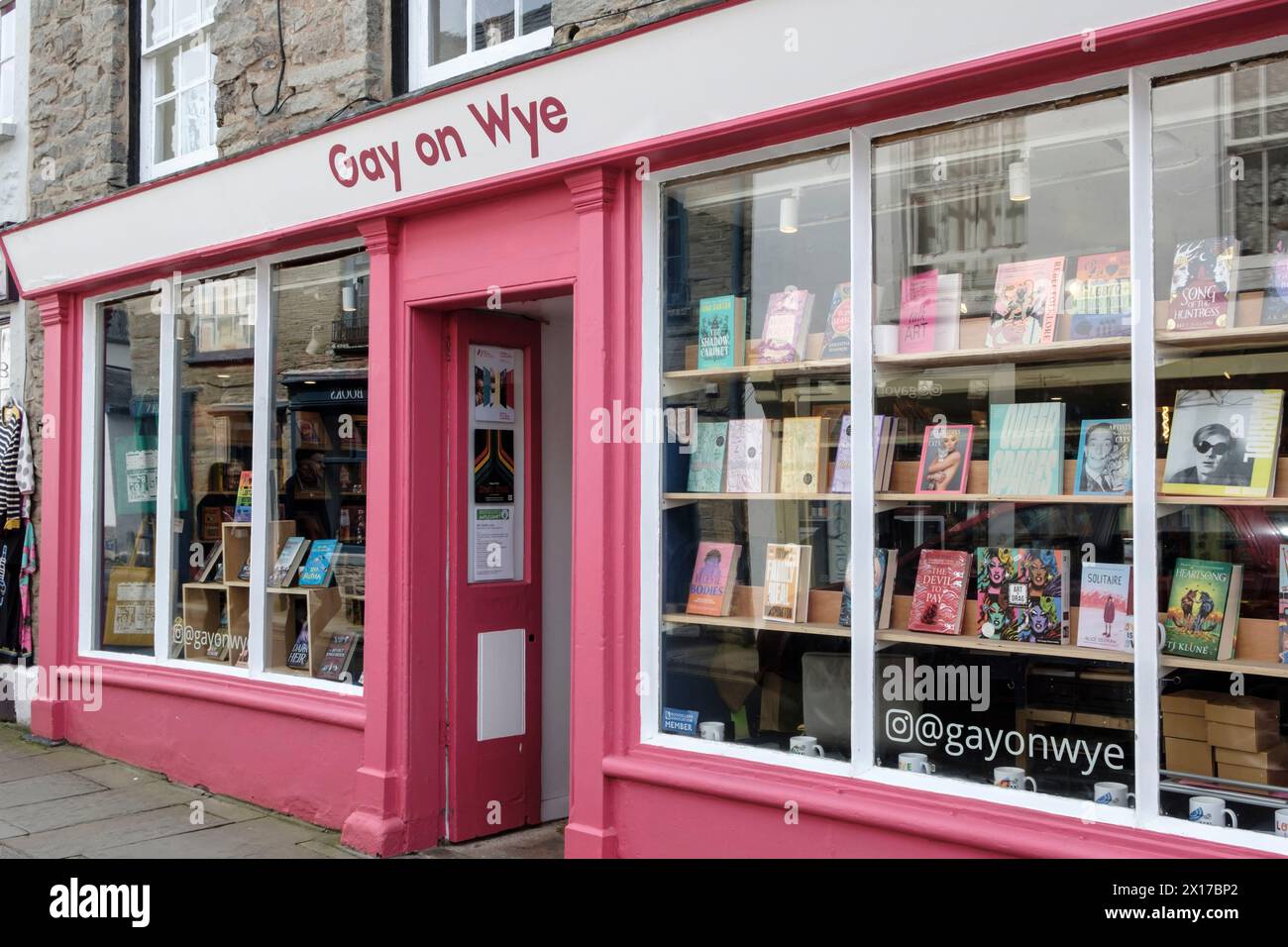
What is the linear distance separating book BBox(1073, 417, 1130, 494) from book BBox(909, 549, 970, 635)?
55 centimetres

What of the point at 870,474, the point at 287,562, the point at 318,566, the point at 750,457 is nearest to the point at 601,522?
the point at 750,457

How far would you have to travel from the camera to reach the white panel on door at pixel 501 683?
5.95m

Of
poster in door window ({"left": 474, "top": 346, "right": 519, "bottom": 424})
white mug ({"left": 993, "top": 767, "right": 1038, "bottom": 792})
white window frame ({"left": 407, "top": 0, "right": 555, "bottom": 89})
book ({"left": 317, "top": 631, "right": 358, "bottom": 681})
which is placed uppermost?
white window frame ({"left": 407, "top": 0, "right": 555, "bottom": 89})

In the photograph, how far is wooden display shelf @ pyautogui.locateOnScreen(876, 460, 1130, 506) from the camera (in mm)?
4012

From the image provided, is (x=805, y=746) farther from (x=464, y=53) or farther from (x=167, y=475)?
(x=167, y=475)

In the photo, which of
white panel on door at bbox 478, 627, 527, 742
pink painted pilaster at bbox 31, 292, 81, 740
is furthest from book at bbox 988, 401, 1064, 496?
pink painted pilaster at bbox 31, 292, 81, 740

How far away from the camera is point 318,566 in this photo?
6.62 m

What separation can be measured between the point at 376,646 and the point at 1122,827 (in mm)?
3633

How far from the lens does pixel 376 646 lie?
5832 millimetres

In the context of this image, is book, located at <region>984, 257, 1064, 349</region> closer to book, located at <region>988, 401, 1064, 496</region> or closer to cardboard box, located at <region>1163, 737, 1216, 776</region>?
book, located at <region>988, 401, 1064, 496</region>

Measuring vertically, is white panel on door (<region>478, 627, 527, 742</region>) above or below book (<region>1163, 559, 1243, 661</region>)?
below

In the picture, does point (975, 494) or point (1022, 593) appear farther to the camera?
point (975, 494)

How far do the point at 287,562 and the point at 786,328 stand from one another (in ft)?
11.5

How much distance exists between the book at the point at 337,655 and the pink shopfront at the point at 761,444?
0.22 ft
